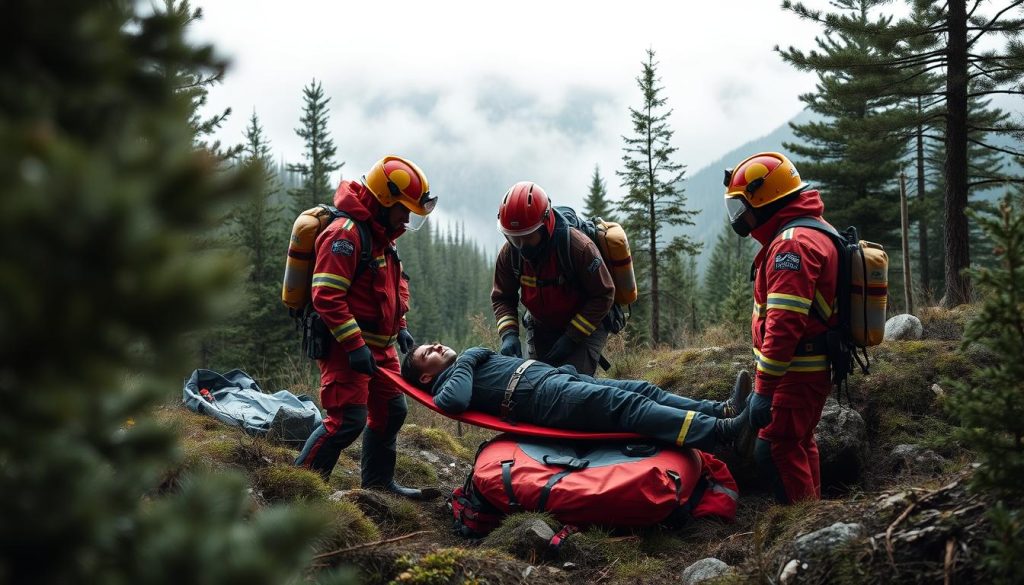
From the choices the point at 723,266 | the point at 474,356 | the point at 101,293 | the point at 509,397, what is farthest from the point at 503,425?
the point at 723,266

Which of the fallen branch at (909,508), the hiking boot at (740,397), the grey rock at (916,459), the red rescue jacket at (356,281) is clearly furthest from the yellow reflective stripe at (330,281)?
the grey rock at (916,459)

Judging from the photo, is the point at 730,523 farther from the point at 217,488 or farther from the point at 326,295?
the point at 217,488

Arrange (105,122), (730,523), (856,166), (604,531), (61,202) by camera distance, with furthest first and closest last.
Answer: (856,166)
(730,523)
(604,531)
(105,122)
(61,202)

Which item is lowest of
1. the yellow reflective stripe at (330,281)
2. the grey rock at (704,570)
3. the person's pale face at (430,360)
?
the grey rock at (704,570)

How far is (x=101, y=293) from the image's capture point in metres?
0.90

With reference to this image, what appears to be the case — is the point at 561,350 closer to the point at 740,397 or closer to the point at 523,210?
the point at 523,210

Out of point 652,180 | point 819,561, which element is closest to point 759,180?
point 819,561

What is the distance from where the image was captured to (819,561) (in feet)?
9.04

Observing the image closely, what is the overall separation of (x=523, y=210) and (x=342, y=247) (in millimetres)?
1664

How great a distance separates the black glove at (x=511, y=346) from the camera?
6848 millimetres

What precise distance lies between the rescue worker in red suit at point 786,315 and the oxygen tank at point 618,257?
64.4 inches

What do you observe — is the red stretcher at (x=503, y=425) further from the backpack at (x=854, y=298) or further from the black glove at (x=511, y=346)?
the backpack at (x=854, y=298)

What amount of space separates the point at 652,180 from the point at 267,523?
911 inches

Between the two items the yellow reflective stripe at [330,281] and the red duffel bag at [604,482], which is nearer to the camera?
the red duffel bag at [604,482]
